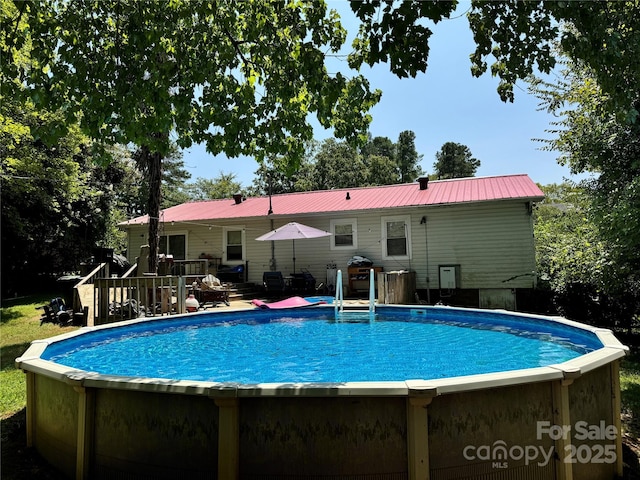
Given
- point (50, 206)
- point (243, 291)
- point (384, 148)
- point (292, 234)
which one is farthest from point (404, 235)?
point (384, 148)

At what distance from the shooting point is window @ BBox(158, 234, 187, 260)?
58.0 ft

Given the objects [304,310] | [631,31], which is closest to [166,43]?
[631,31]

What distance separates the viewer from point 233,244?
1672 centimetres

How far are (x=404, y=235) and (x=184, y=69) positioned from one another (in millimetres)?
10528

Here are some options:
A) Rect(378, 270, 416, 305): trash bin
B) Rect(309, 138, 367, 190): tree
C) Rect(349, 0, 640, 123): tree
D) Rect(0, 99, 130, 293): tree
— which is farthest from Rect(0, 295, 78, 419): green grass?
Rect(309, 138, 367, 190): tree

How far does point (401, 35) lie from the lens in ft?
10.6

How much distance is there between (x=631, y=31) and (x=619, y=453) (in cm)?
385

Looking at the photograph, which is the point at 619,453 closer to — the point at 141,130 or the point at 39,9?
the point at 141,130

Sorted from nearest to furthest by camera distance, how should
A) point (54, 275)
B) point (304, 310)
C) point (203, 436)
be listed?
point (203, 436)
point (304, 310)
point (54, 275)

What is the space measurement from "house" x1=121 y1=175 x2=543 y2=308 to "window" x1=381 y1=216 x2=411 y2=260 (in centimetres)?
4

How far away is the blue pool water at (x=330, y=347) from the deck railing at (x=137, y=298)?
96 cm

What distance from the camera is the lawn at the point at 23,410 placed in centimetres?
331

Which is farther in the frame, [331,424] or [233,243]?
[233,243]

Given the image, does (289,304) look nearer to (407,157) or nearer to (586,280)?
(586,280)
